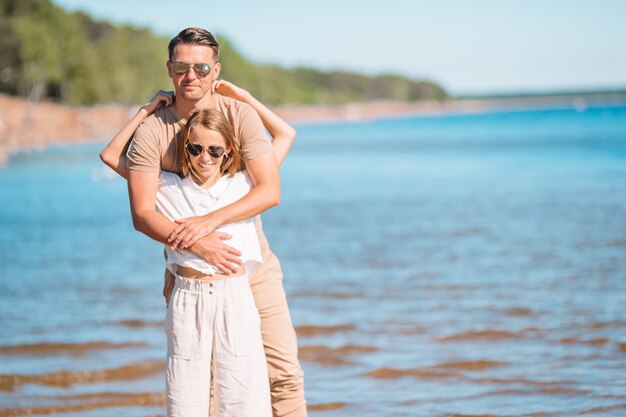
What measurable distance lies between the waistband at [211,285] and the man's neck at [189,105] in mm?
739

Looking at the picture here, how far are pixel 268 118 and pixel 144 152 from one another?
0.67 m

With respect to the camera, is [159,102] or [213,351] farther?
[159,102]

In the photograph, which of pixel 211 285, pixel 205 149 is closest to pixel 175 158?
pixel 205 149

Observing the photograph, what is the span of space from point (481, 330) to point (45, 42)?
63.4 meters

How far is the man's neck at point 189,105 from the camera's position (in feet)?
13.5

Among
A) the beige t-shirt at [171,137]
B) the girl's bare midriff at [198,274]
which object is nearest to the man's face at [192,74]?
the beige t-shirt at [171,137]

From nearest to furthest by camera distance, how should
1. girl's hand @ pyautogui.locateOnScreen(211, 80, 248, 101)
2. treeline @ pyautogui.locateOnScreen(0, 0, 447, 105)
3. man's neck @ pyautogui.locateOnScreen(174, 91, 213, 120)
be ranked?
man's neck @ pyautogui.locateOnScreen(174, 91, 213, 120)
girl's hand @ pyautogui.locateOnScreen(211, 80, 248, 101)
treeline @ pyautogui.locateOnScreen(0, 0, 447, 105)

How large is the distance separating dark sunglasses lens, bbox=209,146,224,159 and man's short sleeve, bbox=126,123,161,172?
26 centimetres

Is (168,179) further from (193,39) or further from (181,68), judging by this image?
(193,39)

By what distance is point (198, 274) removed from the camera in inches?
158

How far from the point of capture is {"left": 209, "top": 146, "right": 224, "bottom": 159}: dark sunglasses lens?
3955mm

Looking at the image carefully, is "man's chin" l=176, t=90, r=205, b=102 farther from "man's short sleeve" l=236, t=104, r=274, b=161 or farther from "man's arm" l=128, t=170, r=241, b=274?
"man's arm" l=128, t=170, r=241, b=274

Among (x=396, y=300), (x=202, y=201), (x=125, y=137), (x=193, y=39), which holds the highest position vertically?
(x=193, y=39)

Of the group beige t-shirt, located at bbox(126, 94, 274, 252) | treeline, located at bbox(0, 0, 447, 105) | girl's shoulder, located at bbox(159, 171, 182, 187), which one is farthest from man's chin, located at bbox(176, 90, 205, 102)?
treeline, located at bbox(0, 0, 447, 105)
